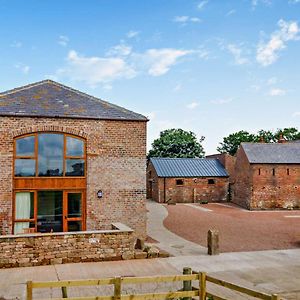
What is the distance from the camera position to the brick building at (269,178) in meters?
31.8

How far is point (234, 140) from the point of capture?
7738 cm

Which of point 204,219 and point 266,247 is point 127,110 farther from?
point 204,219

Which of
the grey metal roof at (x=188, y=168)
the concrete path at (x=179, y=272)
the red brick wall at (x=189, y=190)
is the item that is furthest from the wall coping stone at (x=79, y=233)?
the grey metal roof at (x=188, y=168)

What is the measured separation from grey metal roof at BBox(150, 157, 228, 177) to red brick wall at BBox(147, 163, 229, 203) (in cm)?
53

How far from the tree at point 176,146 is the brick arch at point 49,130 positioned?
53.0m

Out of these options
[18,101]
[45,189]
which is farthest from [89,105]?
[45,189]

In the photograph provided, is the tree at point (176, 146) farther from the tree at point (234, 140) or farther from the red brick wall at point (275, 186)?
the red brick wall at point (275, 186)

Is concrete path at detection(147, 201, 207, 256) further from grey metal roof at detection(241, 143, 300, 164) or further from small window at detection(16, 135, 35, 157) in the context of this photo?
grey metal roof at detection(241, 143, 300, 164)

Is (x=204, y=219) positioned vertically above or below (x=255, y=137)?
below

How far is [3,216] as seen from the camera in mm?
14539

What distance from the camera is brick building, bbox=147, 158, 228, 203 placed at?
120 feet

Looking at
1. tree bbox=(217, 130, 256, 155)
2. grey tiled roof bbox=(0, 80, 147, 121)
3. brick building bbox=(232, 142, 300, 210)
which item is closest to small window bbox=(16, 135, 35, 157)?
grey tiled roof bbox=(0, 80, 147, 121)

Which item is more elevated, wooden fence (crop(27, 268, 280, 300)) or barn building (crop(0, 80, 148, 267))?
barn building (crop(0, 80, 148, 267))

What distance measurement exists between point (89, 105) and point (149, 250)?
23.6 ft
